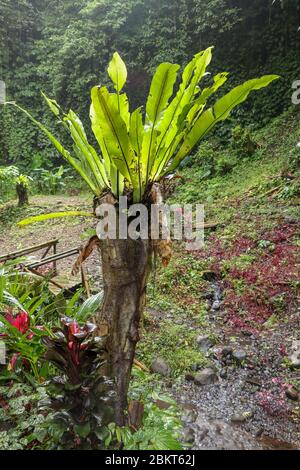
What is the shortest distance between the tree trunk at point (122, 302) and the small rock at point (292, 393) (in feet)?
6.63

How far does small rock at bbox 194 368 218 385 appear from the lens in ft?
12.1

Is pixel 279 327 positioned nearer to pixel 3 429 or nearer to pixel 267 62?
pixel 3 429

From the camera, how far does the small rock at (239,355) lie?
13.0 feet

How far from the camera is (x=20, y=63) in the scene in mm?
14188

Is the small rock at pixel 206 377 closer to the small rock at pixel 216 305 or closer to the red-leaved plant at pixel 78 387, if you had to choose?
the small rock at pixel 216 305

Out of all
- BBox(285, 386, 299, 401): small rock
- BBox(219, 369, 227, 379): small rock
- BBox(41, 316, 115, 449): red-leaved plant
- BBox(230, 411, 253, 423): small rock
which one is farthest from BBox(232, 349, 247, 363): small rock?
BBox(41, 316, 115, 449): red-leaved plant

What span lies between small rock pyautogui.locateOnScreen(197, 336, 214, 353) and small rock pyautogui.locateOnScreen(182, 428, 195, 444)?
45.9 inches

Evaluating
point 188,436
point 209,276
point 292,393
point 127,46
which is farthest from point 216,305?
point 127,46

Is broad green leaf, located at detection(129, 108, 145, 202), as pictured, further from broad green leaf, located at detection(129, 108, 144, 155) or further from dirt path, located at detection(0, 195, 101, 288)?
dirt path, located at detection(0, 195, 101, 288)

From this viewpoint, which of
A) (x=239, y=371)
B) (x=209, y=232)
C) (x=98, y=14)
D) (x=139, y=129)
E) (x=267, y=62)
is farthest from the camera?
(x=98, y=14)

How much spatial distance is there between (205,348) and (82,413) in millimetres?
2477

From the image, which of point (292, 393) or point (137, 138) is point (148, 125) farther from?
point (292, 393)

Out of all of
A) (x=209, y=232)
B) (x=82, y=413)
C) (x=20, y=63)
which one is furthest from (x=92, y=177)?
(x=20, y=63)

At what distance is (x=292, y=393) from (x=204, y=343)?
43.1 inches
